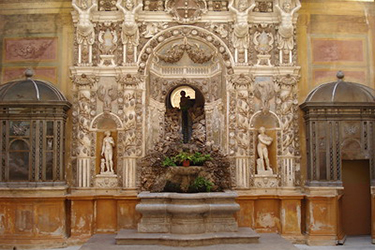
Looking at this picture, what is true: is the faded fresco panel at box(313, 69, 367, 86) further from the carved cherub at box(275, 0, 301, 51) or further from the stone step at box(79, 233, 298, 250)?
the stone step at box(79, 233, 298, 250)

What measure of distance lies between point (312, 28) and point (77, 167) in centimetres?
684

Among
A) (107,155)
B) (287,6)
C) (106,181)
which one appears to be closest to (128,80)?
(107,155)

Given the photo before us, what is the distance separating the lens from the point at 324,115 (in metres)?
11.0

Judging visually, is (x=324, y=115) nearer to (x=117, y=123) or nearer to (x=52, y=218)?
(x=117, y=123)

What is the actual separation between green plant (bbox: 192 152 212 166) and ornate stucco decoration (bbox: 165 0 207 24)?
3357 millimetres

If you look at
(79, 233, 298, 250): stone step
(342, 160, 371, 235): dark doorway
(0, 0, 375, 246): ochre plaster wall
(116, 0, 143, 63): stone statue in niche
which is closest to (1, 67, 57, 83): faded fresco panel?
(0, 0, 375, 246): ochre plaster wall

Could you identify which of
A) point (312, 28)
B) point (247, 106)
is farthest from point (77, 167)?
point (312, 28)

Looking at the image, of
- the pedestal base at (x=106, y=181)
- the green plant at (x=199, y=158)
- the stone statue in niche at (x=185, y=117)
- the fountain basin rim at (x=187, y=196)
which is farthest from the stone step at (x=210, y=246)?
the stone statue in niche at (x=185, y=117)

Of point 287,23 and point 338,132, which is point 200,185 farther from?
point 287,23

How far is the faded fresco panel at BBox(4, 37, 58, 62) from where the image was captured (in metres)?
11.6

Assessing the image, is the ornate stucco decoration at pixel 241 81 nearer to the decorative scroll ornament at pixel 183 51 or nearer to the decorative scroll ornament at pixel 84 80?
the decorative scroll ornament at pixel 183 51

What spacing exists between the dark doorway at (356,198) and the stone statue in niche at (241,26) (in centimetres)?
392

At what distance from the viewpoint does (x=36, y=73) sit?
38.0ft

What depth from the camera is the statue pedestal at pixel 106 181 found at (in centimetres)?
1129
